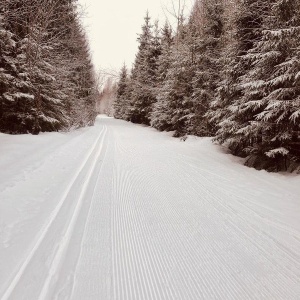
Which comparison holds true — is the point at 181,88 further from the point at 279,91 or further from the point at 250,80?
the point at 279,91

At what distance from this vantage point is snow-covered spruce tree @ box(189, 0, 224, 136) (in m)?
14.5

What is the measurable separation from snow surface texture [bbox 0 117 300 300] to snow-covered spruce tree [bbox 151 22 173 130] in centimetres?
1395

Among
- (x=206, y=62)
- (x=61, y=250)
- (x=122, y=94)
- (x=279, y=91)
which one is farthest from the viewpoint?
(x=122, y=94)

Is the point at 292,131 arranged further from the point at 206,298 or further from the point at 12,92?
the point at 12,92

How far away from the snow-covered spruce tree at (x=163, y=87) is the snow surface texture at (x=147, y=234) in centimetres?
1395

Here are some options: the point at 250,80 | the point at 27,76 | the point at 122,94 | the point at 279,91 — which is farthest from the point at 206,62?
the point at 122,94

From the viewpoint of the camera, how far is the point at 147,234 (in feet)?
12.5

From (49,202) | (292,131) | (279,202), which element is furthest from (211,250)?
(292,131)

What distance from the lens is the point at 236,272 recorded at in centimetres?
295

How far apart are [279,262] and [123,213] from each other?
8.02ft

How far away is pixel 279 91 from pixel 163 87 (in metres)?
14.3

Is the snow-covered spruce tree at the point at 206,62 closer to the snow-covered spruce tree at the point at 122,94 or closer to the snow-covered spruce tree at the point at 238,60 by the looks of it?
the snow-covered spruce tree at the point at 238,60

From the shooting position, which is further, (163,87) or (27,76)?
(163,87)

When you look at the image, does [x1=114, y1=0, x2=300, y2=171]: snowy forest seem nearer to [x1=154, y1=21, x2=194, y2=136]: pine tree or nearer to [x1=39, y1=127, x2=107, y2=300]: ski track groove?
[x1=154, y1=21, x2=194, y2=136]: pine tree
